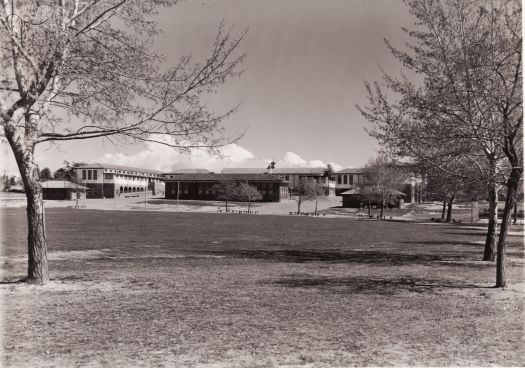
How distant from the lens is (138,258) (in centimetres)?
1739

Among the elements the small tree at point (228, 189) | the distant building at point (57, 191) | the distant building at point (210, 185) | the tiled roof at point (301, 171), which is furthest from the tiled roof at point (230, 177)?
the tiled roof at point (301, 171)

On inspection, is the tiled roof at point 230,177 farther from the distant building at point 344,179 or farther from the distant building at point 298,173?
the distant building at point 344,179

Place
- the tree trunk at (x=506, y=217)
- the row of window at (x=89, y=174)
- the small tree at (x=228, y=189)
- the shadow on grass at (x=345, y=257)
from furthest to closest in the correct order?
the row of window at (x=89, y=174) → the small tree at (x=228, y=189) → the shadow on grass at (x=345, y=257) → the tree trunk at (x=506, y=217)

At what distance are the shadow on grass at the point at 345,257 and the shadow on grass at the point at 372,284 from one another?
4.29m

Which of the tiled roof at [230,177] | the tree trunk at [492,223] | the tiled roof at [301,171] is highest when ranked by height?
the tiled roof at [301,171]

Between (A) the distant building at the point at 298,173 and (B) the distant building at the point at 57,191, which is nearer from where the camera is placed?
(B) the distant building at the point at 57,191

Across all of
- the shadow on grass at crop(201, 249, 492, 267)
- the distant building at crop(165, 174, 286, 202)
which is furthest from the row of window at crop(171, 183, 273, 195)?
the shadow on grass at crop(201, 249, 492, 267)

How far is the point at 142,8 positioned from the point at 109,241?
52.6ft

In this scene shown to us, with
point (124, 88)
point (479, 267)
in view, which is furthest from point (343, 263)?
point (124, 88)

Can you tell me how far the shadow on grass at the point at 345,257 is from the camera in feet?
57.2

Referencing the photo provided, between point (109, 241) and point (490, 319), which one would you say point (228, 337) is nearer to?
point (490, 319)

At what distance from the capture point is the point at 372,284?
12.0 metres

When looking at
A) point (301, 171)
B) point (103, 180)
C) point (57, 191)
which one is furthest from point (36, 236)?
point (301, 171)

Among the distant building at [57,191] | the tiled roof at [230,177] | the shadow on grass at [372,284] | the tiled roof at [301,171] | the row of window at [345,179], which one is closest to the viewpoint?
the shadow on grass at [372,284]
